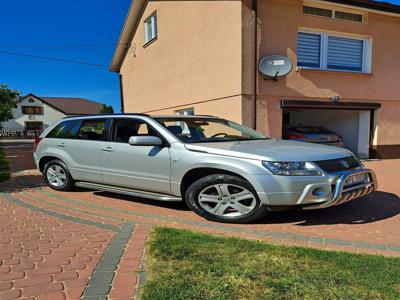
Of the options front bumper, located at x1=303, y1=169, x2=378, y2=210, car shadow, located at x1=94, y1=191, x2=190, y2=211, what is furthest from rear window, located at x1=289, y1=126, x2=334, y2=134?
car shadow, located at x1=94, y1=191, x2=190, y2=211

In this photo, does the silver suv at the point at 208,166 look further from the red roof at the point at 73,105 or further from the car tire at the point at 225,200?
the red roof at the point at 73,105

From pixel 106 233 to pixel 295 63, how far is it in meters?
7.79

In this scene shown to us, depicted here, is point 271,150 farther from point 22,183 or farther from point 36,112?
point 36,112

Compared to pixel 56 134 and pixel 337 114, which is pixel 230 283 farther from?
pixel 337 114

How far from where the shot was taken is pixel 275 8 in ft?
30.5

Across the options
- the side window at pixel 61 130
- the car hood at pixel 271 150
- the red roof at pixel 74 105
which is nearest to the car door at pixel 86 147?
the side window at pixel 61 130

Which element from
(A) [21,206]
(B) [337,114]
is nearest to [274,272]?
(A) [21,206]

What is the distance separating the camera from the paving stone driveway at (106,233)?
2.79m

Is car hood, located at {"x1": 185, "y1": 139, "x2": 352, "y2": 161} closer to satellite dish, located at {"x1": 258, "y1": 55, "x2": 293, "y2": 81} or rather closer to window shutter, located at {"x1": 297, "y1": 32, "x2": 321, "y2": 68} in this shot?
satellite dish, located at {"x1": 258, "y1": 55, "x2": 293, "y2": 81}

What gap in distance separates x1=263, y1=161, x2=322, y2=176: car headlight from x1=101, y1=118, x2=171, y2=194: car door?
1509 millimetres

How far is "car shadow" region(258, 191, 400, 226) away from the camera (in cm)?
442

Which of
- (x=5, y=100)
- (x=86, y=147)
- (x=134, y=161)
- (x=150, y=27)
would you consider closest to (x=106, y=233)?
(x=134, y=161)

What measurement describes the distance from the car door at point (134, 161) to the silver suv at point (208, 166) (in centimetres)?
1

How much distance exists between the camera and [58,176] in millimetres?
6324
